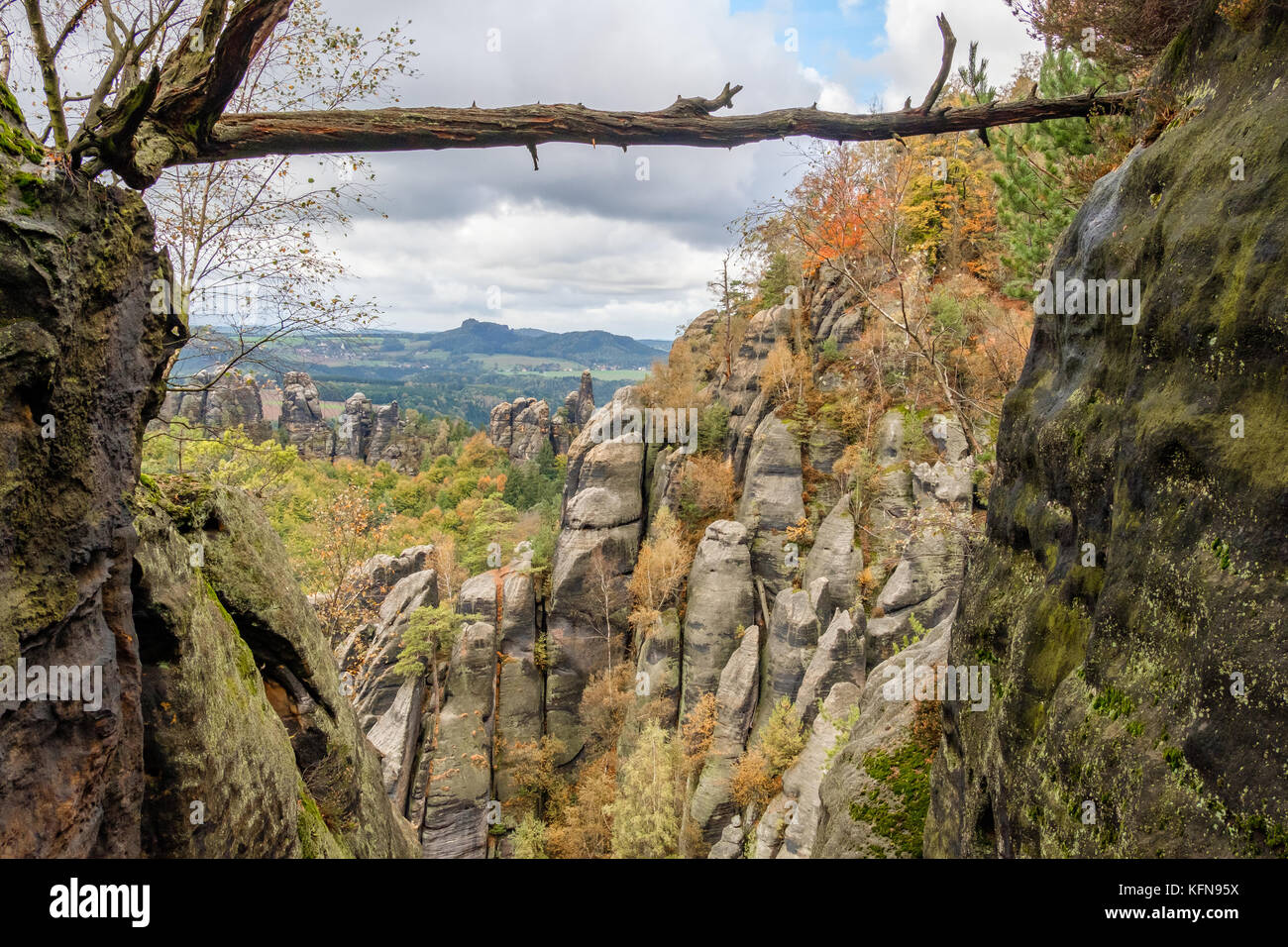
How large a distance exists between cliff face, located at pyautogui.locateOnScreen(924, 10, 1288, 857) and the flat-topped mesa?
264 feet

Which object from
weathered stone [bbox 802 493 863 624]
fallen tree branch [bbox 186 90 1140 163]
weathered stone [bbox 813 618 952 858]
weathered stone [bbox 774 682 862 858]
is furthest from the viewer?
weathered stone [bbox 802 493 863 624]

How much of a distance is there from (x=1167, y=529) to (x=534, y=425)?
86.6 meters

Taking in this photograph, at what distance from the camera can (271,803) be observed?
534 cm

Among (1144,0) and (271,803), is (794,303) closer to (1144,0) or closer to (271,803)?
(1144,0)

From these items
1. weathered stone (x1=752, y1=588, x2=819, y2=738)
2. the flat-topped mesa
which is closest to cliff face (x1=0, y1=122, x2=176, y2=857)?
weathered stone (x1=752, y1=588, x2=819, y2=738)

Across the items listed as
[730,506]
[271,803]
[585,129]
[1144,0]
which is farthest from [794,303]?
[271,803]

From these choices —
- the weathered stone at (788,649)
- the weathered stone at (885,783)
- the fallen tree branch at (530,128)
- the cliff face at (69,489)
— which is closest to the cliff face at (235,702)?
the cliff face at (69,489)

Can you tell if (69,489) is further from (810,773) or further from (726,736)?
(726,736)

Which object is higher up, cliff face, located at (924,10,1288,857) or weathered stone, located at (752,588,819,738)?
cliff face, located at (924,10,1288,857)

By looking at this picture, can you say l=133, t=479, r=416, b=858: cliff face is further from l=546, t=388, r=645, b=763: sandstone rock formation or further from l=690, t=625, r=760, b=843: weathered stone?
l=546, t=388, r=645, b=763: sandstone rock formation

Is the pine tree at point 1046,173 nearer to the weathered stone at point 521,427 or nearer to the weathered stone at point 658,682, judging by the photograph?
the weathered stone at point 658,682

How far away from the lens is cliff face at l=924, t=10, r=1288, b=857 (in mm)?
2799

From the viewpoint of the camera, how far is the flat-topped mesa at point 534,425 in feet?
281
